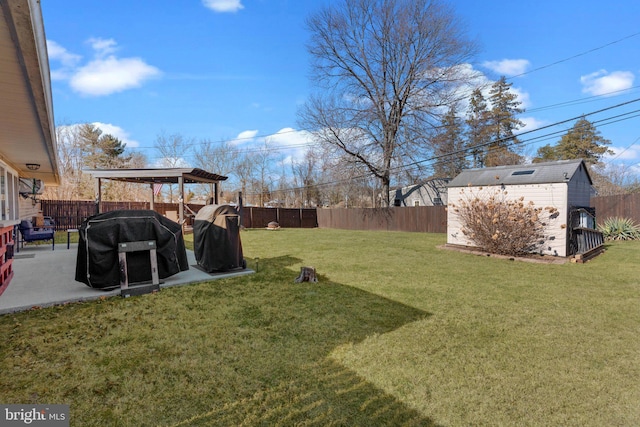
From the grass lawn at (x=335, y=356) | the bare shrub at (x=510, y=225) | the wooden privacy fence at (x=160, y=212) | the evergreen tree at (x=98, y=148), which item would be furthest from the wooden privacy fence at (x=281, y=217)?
the grass lawn at (x=335, y=356)

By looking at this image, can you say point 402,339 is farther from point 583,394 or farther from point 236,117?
point 236,117

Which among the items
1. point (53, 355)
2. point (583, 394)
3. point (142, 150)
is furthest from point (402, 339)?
point (142, 150)

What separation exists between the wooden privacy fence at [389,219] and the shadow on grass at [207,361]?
11896 millimetres

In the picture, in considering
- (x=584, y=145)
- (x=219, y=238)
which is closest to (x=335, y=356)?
(x=219, y=238)

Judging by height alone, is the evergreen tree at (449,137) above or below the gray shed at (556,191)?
above

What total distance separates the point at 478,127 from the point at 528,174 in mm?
20923

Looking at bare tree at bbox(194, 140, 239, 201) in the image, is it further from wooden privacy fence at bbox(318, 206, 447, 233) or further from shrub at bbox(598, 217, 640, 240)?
shrub at bbox(598, 217, 640, 240)

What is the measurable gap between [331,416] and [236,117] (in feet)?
85.3

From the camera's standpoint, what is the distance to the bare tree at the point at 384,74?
18594 mm

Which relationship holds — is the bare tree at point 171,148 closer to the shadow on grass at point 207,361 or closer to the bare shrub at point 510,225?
the bare shrub at point 510,225

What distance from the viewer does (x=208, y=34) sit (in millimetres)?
12117

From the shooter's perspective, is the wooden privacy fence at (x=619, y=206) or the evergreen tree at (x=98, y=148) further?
the evergreen tree at (x=98, y=148)

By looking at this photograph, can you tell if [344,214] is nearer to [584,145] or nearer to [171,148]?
[171,148]

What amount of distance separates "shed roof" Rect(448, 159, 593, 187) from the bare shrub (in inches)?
19.6
